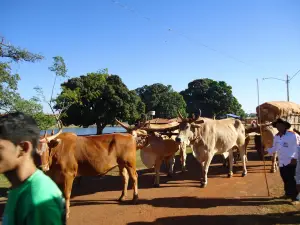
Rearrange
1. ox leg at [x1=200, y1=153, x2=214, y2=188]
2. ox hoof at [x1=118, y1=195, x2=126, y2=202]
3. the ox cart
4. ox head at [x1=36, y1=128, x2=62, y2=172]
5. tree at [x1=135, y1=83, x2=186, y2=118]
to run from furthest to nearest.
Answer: tree at [x1=135, y1=83, x2=186, y2=118], the ox cart, ox leg at [x1=200, y1=153, x2=214, y2=188], ox hoof at [x1=118, y1=195, x2=126, y2=202], ox head at [x1=36, y1=128, x2=62, y2=172]

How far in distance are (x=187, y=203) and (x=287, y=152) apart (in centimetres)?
267

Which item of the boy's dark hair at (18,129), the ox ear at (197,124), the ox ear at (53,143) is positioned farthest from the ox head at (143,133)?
the boy's dark hair at (18,129)

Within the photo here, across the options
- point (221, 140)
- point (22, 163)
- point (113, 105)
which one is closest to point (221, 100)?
point (113, 105)

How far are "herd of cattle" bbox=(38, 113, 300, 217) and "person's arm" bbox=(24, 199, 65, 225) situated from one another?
3.62 m

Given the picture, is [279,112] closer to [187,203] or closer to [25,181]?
[187,203]

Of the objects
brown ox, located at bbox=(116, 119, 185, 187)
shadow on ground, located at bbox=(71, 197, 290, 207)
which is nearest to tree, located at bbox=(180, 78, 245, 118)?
brown ox, located at bbox=(116, 119, 185, 187)

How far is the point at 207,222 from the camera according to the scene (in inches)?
205

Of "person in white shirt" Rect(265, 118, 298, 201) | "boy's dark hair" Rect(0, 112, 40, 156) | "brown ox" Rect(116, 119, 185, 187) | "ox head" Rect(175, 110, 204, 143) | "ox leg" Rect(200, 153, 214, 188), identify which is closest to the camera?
"boy's dark hair" Rect(0, 112, 40, 156)

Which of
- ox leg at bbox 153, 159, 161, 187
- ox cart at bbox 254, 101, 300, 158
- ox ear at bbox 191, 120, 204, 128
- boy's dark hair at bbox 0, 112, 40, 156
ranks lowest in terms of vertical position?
ox leg at bbox 153, 159, 161, 187

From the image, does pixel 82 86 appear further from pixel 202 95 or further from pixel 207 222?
pixel 202 95

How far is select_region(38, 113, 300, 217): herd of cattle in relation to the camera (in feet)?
18.9

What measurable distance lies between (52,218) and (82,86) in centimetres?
2724

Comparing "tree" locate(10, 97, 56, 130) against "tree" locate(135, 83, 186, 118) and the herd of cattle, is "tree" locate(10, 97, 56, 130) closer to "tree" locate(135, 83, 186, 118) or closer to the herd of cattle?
the herd of cattle

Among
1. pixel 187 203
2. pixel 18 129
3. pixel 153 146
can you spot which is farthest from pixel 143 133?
pixel 18 129
